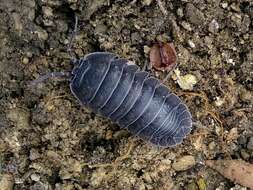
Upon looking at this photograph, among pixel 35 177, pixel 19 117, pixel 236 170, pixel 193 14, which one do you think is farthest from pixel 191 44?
pixel 35 177

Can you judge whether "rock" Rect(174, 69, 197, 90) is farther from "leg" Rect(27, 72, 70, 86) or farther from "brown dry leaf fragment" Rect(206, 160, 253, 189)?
"leg" Rect(27, 72, 70, 86)

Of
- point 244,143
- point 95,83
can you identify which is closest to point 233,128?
point 244,143

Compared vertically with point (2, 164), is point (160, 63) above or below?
above

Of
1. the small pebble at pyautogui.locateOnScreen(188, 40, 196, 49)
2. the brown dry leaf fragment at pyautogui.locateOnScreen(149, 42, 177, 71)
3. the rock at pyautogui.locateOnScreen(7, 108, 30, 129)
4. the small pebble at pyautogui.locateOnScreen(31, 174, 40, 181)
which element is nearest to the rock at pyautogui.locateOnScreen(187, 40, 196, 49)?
the small pebble at pyautogui.locateOnScreen(188, 40, 196, 49)

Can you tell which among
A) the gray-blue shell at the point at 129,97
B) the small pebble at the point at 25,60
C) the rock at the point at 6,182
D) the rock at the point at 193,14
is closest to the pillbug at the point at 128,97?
the gray-blue shell at the point at 129,97

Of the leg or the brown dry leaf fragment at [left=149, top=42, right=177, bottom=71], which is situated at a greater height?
the brown dry leaf fragment at [left=149, top=42, right=177, bottom=71]

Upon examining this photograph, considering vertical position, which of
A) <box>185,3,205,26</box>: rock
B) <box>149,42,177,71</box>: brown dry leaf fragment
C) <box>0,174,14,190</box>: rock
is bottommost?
<box>0,174,14,190</box>: rock

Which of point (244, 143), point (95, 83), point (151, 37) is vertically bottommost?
point (244, 143)

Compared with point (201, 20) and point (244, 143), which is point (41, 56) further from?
point (244, 143)
